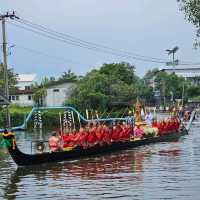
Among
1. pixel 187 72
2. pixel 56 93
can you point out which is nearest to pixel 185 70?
pixel 187 72

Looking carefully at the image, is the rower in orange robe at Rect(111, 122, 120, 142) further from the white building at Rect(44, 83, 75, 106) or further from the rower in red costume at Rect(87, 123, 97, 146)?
the white building at Rect(44, 83, 75, 106)

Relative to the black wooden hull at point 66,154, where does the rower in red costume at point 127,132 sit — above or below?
above

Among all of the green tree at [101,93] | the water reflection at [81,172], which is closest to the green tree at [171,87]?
the green tree at [101,93]

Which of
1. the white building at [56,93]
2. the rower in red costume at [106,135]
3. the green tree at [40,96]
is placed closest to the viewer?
A: the rower in red costume at [106,135]

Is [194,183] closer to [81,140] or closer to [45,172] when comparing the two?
[45,172]

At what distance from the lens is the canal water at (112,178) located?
19.2 metres

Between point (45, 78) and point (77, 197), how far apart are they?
10949 centimetres

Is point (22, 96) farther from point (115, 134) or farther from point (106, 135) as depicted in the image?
point (106, 135)

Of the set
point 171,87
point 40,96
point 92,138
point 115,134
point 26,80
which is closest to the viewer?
point 92,138

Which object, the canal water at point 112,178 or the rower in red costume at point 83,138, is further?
the rower in red costume at point 83,138

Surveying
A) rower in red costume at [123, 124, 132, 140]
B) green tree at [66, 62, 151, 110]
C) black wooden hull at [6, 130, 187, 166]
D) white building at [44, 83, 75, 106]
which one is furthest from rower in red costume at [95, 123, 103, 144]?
white building at [44, 83, 75, 106]

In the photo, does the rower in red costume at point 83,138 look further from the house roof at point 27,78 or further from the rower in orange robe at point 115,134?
the house roof at point 27,78

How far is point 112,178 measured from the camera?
22719mm

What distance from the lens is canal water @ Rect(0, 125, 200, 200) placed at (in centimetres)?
1916
